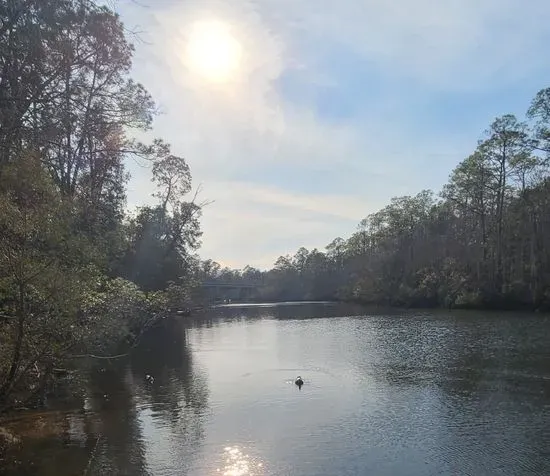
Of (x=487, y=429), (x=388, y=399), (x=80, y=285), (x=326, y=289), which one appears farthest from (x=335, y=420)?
(x=326, y=289)

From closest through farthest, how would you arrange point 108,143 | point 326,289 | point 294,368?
1. point 108,143
2. point 294,368
3. point 326,289

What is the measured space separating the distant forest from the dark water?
1024 inches

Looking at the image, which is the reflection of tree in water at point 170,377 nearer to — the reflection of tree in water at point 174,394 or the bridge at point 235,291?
the reflection of tree in water at point 174,394

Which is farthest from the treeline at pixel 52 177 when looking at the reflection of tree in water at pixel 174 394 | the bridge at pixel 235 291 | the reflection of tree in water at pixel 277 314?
the bridge at pixel 235 291

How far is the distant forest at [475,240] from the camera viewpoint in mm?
53750

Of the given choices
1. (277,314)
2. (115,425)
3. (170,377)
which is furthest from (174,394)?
(277,314)

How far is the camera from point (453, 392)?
18828 mm

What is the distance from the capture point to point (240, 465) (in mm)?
12641

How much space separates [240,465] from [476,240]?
196ft

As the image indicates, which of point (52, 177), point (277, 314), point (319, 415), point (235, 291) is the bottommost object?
point (319, 415)

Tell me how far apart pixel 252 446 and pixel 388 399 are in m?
6.24

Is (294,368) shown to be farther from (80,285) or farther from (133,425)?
(80,285)

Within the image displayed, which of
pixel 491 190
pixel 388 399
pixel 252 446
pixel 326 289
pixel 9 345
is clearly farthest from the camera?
pixel 326 289

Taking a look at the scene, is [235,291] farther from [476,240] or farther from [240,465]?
[240,465]
